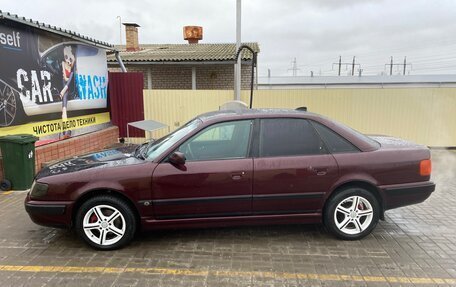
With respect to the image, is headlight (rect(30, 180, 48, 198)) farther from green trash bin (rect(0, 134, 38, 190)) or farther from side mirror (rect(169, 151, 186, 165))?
green trash bin (rect(0, 134, 38, 190))

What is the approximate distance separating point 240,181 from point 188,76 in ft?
37.6

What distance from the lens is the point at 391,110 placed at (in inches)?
418

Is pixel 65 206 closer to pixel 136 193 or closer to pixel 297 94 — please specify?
pixel 136 193

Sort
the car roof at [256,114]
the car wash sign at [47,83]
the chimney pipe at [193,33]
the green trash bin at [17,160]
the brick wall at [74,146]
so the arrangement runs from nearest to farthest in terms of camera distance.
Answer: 1. the car roof at [256,114]
2. the green trash bin at [17,160]
3. the car wash sign at [47,83]
4. the brick wall at [74,146]
5. the chimney pipe at [193,33]

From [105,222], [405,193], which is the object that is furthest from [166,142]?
[405,193]

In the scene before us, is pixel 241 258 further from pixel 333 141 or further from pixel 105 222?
pixel 333 141

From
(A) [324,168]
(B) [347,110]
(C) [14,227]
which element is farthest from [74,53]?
(B) [347,110]

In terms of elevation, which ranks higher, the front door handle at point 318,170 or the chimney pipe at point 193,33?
the chimney pipe at point 193,33

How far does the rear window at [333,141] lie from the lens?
395 centimetres

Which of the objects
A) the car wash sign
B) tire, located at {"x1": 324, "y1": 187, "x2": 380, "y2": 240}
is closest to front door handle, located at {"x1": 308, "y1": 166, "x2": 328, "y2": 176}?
tire, located at {"x1": 324, "y1": 187, "x2": 380, "y2": 240}

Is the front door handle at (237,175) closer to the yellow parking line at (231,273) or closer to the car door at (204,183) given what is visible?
the car door at (204,183)

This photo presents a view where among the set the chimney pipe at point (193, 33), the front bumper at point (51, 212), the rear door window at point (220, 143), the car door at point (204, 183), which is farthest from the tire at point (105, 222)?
the chimney pipe at point (193, 33)

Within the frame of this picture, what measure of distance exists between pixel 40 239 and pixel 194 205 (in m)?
1.92

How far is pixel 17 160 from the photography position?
19.4 ft
